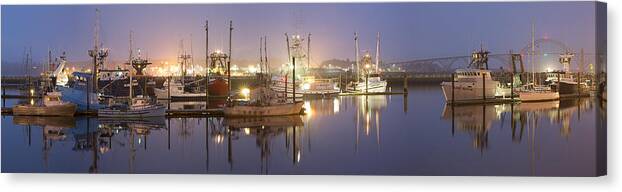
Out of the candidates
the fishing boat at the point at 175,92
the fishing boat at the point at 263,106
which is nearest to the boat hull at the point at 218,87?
the fishing boat at the point at 263,106

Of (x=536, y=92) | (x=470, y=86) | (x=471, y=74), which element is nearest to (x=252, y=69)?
(x=471, y=74)

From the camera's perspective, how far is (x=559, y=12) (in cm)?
928

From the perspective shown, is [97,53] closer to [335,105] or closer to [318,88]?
[335,105]

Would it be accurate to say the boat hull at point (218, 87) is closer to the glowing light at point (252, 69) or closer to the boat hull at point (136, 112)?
the glowing light at point (252, 69)

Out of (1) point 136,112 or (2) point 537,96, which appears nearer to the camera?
(1) point 136,112

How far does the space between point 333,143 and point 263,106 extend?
3801 mm

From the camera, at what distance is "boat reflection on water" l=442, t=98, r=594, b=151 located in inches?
421

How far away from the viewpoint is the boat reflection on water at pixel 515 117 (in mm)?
10688

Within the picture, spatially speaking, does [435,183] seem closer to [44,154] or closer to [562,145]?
[562,145]

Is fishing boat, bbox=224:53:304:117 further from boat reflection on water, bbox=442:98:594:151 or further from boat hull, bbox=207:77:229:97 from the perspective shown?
boat reflection on water, bbox=442:98:594:151

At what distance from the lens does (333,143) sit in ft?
33.8

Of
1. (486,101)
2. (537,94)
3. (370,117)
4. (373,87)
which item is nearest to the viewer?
(370,117)

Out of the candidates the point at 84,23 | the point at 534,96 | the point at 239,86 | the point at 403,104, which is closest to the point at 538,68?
the point at 534,96

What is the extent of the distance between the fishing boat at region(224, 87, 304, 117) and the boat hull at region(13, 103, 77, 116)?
244cm
